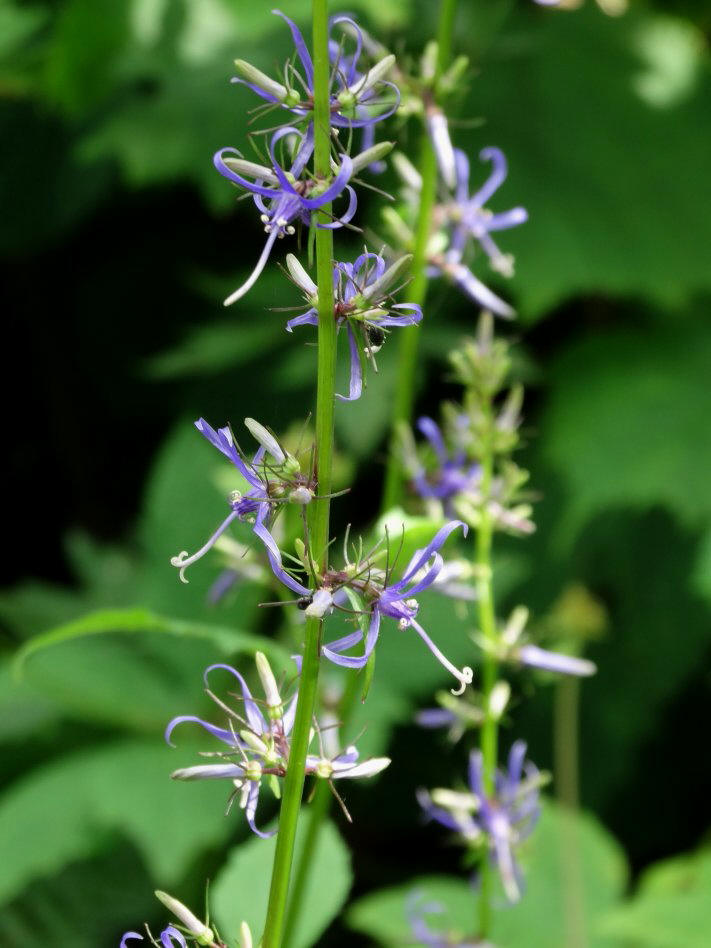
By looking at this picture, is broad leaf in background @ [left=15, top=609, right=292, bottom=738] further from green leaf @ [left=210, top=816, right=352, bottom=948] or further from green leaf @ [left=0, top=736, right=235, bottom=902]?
green leaf @ [left=210, top=816, right=352, bottom=948]

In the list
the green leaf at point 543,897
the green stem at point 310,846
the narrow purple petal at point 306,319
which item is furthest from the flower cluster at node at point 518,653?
the green leaf at point 543,897

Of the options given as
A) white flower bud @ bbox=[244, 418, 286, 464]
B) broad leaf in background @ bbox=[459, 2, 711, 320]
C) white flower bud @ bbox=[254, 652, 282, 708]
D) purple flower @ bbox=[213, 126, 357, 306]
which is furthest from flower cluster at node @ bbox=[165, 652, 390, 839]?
broad leaf in background @ bbox=[459, 2, 711, 320]

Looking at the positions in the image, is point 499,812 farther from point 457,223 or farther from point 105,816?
point 105,816

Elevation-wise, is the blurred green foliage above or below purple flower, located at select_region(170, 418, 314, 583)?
below

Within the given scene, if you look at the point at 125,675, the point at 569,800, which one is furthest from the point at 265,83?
the point at 569,800

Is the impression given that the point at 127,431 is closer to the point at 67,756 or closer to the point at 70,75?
the point at 70,75
